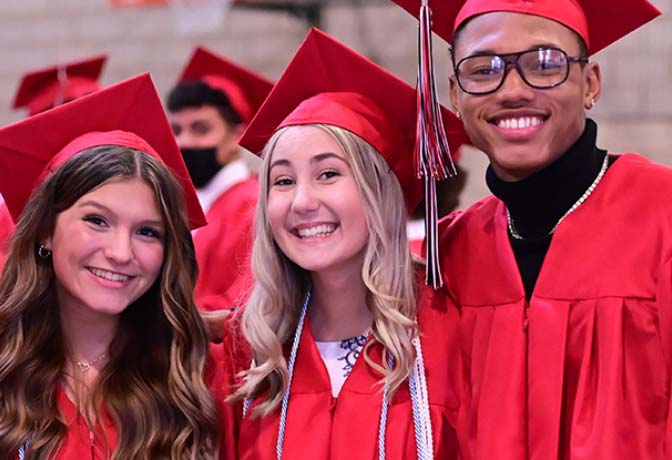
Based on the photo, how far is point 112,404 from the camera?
2.46m

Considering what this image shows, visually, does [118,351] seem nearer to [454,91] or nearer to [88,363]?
[88,363]

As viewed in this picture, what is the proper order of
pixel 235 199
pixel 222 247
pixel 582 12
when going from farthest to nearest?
pixel 235 199
pixel 222 247
pixel 582 12

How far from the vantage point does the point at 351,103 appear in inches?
99.5

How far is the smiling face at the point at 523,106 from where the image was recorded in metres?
2.22

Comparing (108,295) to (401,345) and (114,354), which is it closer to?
(114,354)

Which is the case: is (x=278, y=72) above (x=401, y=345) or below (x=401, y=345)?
above

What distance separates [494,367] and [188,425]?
2.52 ft

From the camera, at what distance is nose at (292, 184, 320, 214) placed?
2398 millimetres

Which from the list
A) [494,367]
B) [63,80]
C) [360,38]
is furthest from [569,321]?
[360,38]

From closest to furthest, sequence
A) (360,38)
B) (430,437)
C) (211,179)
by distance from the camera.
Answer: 1. (430,437)
2. (211,179)
3. (360,38)

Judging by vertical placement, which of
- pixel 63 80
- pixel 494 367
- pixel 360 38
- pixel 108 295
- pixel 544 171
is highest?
pixel 360 38

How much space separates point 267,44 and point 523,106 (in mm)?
4618

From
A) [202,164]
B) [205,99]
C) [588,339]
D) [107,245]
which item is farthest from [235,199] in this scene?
[588,339]

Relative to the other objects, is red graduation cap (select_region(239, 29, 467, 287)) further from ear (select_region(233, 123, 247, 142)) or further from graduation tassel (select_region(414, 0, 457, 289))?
ear (select_region(233, 123, 247, 142))
